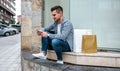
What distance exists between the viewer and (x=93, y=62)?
5637 mm

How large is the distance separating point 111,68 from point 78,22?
224cm

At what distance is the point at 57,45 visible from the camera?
18.8ft

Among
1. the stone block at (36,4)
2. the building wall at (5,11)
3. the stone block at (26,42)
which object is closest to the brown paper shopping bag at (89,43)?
the stone block at (36,4)

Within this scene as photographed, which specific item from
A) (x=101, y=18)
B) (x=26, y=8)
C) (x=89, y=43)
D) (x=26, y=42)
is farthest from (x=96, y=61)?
(x=26, y=8)

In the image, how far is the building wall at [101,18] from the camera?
7156mm

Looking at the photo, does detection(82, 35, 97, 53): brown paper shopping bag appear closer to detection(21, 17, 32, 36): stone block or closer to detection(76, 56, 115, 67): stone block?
detection(76, 56, 115, 67): stone block

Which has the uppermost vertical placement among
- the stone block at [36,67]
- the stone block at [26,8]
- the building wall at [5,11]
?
the building wall at [5,11]

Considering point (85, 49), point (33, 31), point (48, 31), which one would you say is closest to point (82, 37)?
point (85, 49)

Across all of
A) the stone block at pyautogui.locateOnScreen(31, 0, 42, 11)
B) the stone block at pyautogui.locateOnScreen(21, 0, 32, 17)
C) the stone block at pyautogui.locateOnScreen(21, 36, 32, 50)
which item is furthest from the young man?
the stone block at pyautogui.locateOnScreen(21, 0, 32, 17)

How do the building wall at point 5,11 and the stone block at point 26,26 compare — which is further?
the building wall at point 5,11

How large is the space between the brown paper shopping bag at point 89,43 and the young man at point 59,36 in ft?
0.94

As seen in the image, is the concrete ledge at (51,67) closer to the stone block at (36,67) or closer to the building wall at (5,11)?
the stone block at (36,67)

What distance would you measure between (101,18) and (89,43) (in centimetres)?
148

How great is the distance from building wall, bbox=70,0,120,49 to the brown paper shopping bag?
1.28 metres
